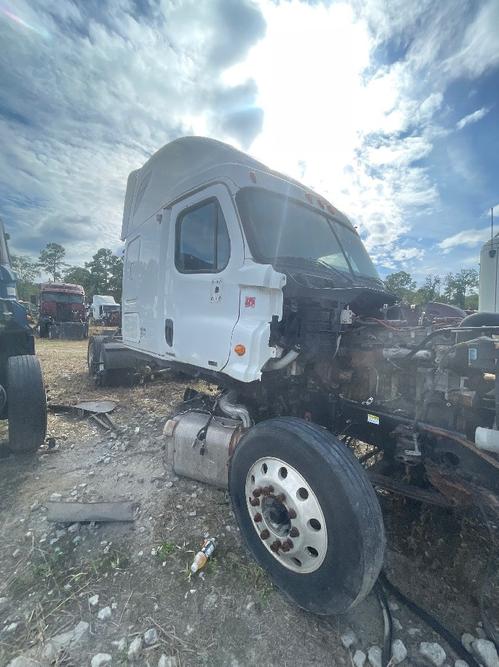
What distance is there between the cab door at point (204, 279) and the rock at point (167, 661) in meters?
1.84

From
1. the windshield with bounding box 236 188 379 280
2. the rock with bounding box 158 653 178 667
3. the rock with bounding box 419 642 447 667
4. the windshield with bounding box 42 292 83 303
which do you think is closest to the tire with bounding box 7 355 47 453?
the rock with bounding box 158 653 178 667

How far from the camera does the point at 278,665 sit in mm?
1816

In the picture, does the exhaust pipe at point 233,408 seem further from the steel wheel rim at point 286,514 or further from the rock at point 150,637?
the rock at point 150,637

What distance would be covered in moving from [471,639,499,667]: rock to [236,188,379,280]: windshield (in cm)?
271

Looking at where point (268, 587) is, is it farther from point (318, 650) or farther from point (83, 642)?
point (83, 642)

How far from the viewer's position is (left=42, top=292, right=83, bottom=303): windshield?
1988 cm

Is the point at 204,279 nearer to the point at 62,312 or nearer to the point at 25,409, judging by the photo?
the point at 25,409

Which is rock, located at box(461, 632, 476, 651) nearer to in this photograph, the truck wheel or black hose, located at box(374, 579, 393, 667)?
black hose, located at box(374, 579, 393, 667)

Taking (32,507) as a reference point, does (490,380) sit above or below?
above

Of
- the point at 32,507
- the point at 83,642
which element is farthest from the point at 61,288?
the point at 83,642

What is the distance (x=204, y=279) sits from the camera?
10.7ft

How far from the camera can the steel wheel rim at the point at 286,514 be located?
2.05m

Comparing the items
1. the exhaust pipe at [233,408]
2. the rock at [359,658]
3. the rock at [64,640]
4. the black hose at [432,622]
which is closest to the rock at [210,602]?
the rock at [64,640]

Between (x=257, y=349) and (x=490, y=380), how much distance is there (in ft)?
5.00
